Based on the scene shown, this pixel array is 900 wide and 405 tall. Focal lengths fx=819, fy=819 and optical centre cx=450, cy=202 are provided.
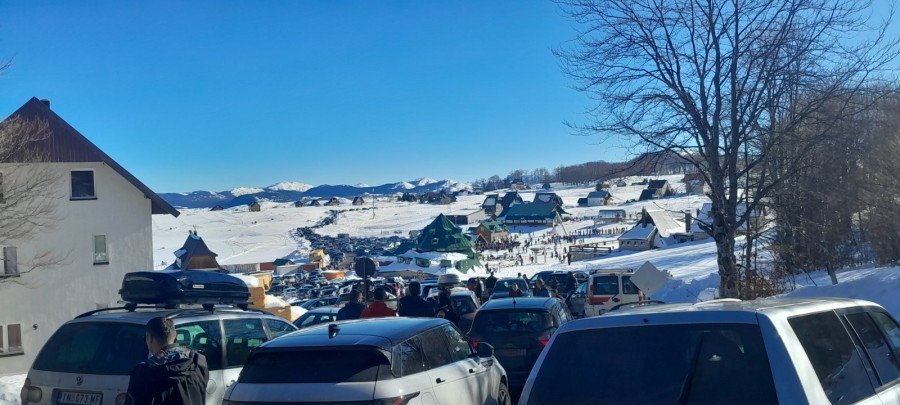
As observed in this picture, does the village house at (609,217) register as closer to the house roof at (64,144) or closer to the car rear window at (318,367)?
the house roof at (64,144)

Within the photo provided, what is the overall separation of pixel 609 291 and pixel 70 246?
20.8 metres

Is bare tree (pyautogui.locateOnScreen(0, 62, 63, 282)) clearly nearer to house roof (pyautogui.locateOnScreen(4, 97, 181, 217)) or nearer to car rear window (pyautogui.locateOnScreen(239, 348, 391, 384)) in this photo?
house roof (pyautogui.locateOnScreen(4, 97, 181, 217))

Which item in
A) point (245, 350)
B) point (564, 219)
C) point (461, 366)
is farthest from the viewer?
point (564, 219)

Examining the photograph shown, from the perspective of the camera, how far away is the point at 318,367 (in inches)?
248

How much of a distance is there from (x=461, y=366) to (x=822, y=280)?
1994 centimetres

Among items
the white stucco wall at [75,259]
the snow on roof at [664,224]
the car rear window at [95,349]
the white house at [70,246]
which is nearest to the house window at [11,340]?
the white house at [70,246]

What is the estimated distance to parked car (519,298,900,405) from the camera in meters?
4.34

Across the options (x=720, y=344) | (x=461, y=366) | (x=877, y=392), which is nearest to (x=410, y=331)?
(x=461, y=366)

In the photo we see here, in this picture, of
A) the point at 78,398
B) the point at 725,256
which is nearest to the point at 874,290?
the point at 725,256

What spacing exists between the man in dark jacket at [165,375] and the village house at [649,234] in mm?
75890

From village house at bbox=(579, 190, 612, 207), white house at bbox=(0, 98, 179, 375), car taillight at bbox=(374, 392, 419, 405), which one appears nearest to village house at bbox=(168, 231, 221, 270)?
white house at bbox=(0, 98, 179, 375)

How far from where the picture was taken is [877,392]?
5039mm

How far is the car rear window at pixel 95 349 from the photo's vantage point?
7.18 meters

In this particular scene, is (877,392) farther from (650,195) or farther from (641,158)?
(650,195)
